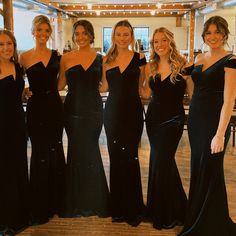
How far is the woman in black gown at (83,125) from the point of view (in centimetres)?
247

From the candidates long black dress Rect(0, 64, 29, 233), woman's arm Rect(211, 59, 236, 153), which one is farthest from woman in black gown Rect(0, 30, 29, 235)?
woman's arm Rect(211, 59, 236, 153)

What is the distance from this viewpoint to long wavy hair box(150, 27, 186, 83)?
7.52ft

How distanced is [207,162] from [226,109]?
0.42 m

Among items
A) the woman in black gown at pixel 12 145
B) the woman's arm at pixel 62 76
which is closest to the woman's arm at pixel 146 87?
the woman's arm at pixel 62 76

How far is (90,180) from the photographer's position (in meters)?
2.78

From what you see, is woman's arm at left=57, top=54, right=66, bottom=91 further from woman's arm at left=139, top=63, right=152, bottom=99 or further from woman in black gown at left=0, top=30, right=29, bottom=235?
woman's arm at left=139, top=63, right=152, bottom=99

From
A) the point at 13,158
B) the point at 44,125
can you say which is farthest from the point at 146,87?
the point at 13,158

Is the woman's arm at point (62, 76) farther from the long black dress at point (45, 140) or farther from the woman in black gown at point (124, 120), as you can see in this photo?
the woman in black gown at point (124, 120)

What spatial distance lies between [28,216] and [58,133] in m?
0.73

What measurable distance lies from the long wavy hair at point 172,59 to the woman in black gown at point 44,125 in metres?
0.75

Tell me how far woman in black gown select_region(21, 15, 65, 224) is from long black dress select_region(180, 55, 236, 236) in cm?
106

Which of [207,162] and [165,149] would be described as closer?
[207,162]

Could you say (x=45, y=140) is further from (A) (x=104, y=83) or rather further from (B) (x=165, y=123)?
(B) (x=165, y=123)

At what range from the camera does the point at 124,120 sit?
2514 mm
